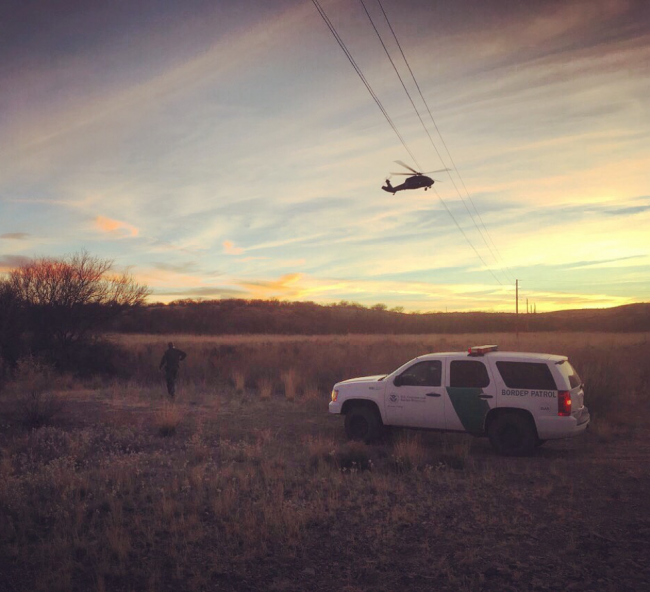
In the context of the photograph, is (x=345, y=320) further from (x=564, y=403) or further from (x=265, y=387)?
(x=564, y=403)

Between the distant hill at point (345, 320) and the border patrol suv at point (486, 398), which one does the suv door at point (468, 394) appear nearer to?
the border patrol suv at point (486, 398)

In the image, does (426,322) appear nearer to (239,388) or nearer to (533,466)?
(239,388)

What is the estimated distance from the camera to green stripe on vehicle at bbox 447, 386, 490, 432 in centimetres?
988

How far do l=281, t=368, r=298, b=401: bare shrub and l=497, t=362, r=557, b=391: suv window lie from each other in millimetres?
9561

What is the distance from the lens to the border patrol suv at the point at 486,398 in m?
9.43

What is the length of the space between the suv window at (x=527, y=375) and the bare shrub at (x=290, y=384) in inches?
376

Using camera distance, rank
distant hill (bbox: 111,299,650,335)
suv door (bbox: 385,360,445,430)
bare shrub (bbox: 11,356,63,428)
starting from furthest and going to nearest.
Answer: distant hill (bbox: 111,299,650,335) → bare shrub (bbox: 11,356,63,428) → suv door (bbox: 385,360,445,430)

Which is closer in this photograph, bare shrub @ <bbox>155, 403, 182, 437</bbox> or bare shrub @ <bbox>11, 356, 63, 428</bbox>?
bare shrub @ <bbox>155, 403, 182, 437</bbox>

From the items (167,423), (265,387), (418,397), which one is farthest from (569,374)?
(265,387)

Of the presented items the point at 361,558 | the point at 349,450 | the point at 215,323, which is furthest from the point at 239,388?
the point at 215,323

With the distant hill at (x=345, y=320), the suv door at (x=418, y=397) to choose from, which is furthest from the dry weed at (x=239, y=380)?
the distant hill at (x=345, y=320)

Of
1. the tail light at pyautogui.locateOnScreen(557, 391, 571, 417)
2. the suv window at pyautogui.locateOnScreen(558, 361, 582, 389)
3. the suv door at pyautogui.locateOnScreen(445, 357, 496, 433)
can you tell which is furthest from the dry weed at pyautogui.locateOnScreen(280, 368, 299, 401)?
the tail light at pyautogui.locateOnScreen(557, 391, 571, 417)

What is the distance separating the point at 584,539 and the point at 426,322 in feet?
311

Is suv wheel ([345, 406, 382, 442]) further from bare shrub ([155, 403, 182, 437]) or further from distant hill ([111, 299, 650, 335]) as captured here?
distant hill ([111, 299, 650, 335])
